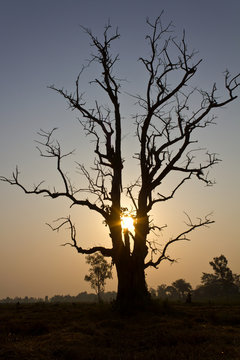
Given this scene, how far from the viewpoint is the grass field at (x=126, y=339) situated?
824cm

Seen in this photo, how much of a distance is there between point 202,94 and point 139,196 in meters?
6.63

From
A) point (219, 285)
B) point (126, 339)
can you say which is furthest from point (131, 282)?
point (219, 285)

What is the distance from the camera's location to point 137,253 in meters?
17.2

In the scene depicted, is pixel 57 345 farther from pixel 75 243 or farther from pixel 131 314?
pixel 75 243

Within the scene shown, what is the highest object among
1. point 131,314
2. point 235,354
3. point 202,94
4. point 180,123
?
point 202,94

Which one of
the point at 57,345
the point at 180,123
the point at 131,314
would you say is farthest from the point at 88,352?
the point at 180,123

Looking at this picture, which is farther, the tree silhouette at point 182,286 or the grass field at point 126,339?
the tree silhouette at point 182,286

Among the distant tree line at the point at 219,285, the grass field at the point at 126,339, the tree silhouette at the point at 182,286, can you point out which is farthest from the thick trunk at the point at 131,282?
the tree silhouette at the point at 182,286

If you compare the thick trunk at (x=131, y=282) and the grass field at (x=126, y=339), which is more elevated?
the thick trunk at (x=131, y=282)

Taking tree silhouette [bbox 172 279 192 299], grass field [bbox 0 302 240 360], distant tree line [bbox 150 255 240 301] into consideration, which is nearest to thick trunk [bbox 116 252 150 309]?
grass field [bbox 0 302 240 360]

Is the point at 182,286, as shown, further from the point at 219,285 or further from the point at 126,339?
the point at 126,339

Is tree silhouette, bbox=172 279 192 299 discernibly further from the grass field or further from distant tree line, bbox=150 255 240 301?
the grass field

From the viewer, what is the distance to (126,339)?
402 inches

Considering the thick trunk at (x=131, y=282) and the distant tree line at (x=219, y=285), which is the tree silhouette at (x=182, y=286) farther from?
the thick trunk at (x=131, y=282)
